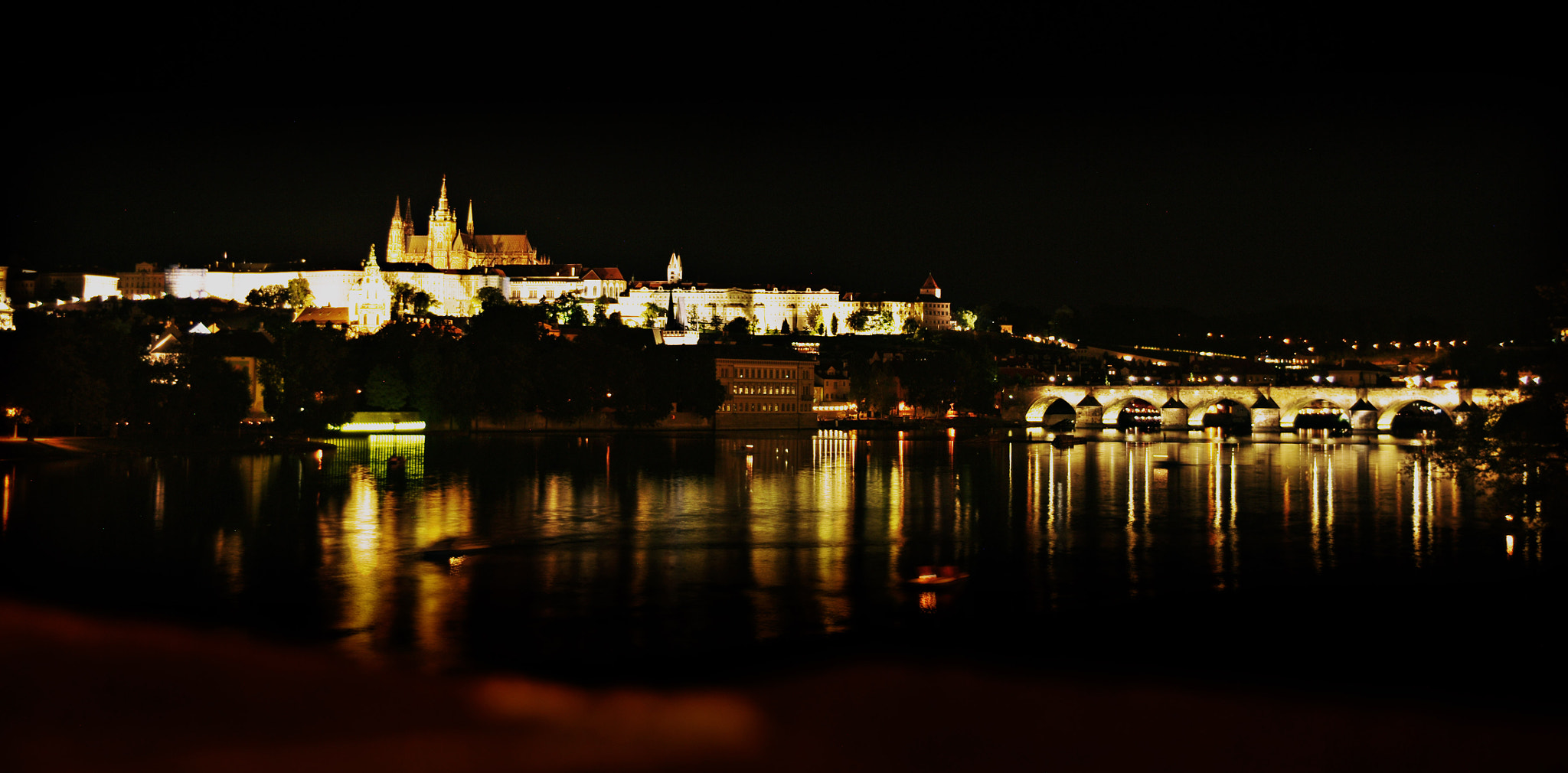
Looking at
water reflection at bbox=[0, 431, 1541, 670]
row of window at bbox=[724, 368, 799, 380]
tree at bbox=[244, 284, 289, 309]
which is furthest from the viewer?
tree at bbox=[244, 284, 289, 309]

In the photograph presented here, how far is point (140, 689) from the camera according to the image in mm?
12625

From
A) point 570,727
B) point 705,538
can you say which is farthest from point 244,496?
point 570,727

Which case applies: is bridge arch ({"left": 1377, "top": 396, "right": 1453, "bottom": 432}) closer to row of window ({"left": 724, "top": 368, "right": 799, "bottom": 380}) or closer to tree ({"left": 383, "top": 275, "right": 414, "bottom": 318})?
row of window ({"left": 724, "top": 368, "right": 799, "bottom": 380})

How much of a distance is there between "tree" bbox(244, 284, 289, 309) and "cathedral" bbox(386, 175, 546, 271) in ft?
78.2

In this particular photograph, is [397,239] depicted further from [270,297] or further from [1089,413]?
[1089,413]

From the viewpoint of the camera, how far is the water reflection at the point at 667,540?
16.6 meters

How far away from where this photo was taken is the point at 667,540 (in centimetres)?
2395

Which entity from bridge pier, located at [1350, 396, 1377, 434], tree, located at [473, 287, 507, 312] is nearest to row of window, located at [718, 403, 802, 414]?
bridge pier, located at [1350, 396, 1377, 434]

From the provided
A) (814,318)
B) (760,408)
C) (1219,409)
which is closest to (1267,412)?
(1219,409)

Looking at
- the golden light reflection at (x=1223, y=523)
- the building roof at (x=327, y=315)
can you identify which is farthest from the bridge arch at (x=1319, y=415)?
the building roof at (x=327, y=315)

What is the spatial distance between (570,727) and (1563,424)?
12.3 metres

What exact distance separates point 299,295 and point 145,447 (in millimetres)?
83786

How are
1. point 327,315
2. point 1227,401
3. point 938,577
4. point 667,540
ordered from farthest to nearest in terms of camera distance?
point 327,315, point 1227,401, point 667,540, point 938,577

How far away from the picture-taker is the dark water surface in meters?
14.7
